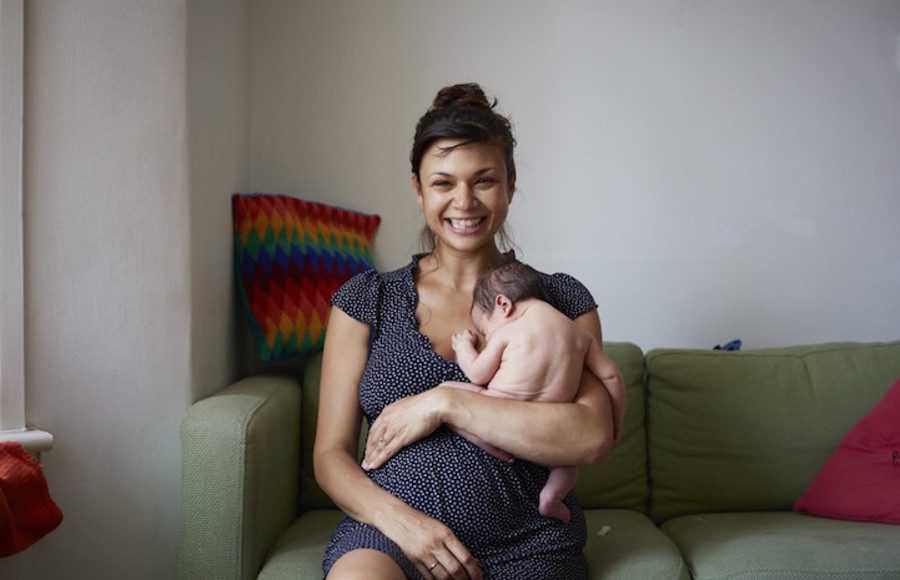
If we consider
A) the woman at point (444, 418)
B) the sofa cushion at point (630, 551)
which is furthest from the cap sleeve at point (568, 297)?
the sofa cushion at point (630, 551)

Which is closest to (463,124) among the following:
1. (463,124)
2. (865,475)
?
(463,124)

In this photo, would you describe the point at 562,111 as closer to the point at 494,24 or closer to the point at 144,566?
the point at 494,24

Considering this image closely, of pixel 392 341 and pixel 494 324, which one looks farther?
pixel 392 341

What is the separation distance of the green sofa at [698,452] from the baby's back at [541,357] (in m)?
0.43

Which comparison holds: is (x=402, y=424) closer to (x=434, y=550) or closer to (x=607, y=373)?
(x=434, y=550)

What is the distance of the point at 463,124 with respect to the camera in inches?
70.1

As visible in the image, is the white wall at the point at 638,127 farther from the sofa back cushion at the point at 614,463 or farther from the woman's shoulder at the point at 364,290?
the woman's shoulder at the point at 364,290

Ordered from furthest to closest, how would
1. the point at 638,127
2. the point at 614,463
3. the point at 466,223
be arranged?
the point at 638,127
the point at 614,463
the point at 466,223

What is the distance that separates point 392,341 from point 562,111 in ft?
3.73

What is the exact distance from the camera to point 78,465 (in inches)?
73.1

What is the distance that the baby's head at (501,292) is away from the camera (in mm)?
1639

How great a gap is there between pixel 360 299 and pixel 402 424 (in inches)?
13.3

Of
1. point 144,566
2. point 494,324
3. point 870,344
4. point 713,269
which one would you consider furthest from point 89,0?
point 870,344

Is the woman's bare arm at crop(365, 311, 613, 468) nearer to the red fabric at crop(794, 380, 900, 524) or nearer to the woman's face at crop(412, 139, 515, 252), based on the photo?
the woman's face at crop(412, 139, 515, 252)
